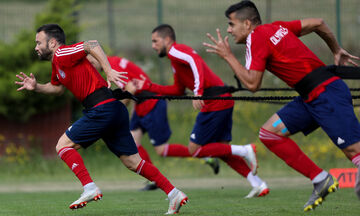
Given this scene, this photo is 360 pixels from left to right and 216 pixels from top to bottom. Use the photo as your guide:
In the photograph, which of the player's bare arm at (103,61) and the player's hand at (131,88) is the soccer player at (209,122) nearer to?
the player's hand at (131,88)

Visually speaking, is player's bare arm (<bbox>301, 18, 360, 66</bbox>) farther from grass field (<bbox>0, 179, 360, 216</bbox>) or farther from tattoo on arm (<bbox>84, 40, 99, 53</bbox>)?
tattoo on arm (<bbox>84, 40, 99, 53</bbox>)

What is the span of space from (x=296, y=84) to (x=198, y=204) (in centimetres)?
229

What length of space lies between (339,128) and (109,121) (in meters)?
2.43

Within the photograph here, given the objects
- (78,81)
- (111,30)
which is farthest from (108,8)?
(78,81)

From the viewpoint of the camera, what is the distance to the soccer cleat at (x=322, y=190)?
6.36 metres

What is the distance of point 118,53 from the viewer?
1698cm

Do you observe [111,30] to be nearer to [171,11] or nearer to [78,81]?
[171,11]

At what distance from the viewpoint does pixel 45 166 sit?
562 inches

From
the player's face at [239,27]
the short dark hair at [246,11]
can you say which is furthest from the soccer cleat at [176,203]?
the short dark hair at [246,11]

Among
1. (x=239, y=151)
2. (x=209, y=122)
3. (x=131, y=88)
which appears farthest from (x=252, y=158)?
(x=131, y=88)

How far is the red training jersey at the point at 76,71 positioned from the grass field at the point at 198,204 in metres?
1.41

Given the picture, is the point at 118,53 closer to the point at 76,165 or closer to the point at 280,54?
the point at 76,165

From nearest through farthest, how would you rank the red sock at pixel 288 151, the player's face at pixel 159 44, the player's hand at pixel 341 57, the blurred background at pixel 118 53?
the red sock at pixel 288 151, the player's hand at pixel 341 57, the player's face at pixel 159 44, the blurred background at pixel 118 53

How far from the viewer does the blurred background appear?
554 inches
